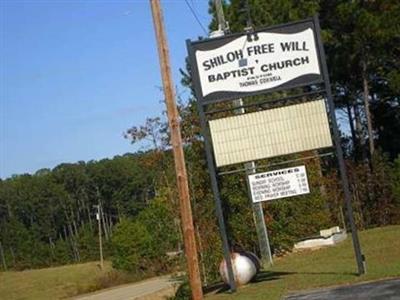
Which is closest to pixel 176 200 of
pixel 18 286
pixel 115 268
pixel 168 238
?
pixel 168 238

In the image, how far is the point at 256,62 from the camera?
14430 millimetres

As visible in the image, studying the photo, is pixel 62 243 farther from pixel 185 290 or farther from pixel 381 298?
pixel 381 298

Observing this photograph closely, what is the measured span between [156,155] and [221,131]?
29.2 ft

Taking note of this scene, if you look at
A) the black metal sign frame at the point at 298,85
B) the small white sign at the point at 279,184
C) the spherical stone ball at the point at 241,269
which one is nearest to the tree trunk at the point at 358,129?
the spherical stone ball at the point at 241,269

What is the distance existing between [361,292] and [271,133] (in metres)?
4.10

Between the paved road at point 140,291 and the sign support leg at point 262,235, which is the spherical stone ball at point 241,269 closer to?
the sign support leg at point 262,235

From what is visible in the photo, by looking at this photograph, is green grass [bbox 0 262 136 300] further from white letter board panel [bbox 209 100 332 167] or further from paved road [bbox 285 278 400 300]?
paved road [bbox 285 278 400 300]

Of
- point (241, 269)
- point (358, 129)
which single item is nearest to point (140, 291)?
point (358, 129)

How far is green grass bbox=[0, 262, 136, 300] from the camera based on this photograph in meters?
60.0

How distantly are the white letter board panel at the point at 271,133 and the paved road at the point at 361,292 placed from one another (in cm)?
310

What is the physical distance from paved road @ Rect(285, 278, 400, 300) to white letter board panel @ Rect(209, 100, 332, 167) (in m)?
3.10

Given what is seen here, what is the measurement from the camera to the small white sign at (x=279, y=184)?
48.2ft

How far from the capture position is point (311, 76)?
1420 cm

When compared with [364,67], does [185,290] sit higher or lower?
lower
